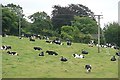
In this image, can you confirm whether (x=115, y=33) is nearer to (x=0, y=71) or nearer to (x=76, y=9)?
(x=76, y=9)

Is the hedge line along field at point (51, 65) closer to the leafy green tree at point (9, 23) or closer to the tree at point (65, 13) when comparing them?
the leafy green tree at point (9, 23)

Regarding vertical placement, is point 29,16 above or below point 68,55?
above

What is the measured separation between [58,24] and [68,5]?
10127 millimetres

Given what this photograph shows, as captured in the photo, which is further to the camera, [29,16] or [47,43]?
[29,16]

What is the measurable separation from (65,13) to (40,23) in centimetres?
1120

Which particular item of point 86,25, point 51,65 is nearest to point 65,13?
point 86,25

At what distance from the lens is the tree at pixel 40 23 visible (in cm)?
7424

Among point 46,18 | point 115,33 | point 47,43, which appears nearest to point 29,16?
point 46,18

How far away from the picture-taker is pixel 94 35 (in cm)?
7194

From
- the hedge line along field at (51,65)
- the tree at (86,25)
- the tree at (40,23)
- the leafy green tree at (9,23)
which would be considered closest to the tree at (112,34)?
the tree at (86,25)

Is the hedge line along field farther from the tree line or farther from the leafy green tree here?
the tree line

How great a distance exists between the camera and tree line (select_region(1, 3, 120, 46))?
68.1 m

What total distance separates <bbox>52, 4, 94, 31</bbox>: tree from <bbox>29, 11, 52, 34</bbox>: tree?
317 cm

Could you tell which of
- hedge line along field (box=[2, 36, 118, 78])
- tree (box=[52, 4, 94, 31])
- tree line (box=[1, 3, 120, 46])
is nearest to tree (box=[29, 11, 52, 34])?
tree line (box=[1, 3, 120, 46])
